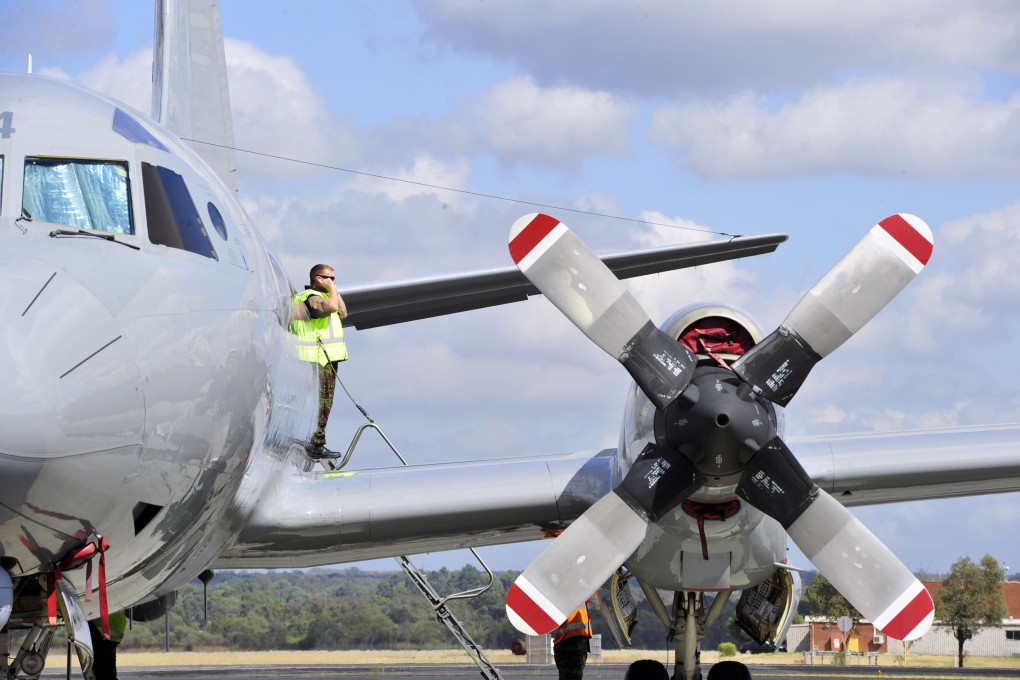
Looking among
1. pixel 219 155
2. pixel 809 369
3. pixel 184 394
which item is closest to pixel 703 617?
pixel 809 369

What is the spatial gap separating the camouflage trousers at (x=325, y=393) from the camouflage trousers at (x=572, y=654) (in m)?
2.79

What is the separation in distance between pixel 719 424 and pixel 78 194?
3897 millimetres

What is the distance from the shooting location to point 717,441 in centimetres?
830

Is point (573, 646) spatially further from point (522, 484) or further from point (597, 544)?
point (597, 544)

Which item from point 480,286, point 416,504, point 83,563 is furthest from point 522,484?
point 83,563

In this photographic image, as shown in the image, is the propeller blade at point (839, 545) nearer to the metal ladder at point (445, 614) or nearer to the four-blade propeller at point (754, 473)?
the four-blade propeller at point (754, 473)

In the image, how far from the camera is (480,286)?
42.1 feet

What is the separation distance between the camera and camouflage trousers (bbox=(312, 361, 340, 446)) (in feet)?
35.7

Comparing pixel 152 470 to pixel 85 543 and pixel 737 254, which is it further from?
pixel 737 254

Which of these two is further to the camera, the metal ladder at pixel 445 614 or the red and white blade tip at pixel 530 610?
the metal ladder at pixel 445 614

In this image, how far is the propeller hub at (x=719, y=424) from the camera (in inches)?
325

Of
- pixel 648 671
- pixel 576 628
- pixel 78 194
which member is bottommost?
pixel 648 671

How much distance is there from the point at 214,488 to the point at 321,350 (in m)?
3.15

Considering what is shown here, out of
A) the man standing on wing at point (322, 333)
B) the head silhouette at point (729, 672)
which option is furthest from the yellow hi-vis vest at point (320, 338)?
Result: the head silhouette at point (729, 672)
